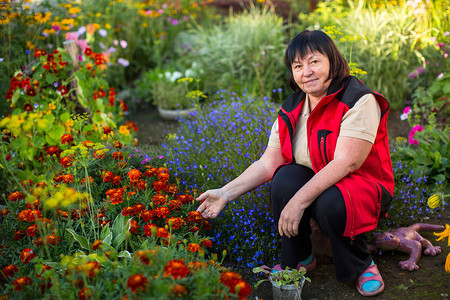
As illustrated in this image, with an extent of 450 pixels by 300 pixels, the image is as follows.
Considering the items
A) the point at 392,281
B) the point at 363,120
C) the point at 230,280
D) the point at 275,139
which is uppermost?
the point at 363,120

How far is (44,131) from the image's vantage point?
11.4 ft

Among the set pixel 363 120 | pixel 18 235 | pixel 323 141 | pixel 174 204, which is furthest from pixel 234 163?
pixel 18 235

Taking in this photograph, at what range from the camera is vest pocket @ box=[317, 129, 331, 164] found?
229 cm

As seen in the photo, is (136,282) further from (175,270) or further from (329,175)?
(329,175)

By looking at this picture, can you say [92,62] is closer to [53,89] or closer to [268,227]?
[53,89]

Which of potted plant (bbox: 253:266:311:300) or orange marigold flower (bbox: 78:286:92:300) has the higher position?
orange marigold flower (bbox: 78:286:92:300)

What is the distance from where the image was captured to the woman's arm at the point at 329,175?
2.16 m

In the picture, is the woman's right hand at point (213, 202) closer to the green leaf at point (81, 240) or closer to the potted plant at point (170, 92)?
the green leaf at point (81, 240)

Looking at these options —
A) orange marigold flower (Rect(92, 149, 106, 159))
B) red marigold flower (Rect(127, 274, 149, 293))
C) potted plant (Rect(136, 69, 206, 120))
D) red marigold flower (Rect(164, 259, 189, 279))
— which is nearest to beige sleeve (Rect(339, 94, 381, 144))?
red marigold flower (Rect(164, 259, 189, 279))

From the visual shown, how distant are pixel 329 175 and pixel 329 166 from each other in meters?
0.04

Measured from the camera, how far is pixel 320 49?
2.26m

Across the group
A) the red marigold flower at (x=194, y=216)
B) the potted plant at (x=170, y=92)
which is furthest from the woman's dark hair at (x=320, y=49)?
the potted plant at (x=170, y=92)

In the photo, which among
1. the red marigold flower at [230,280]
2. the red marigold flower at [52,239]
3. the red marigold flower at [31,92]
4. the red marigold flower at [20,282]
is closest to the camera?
the red marigold flower at [230,280]

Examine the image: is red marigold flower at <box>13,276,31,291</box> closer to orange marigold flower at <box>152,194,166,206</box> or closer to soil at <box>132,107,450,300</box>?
orange marigold flower at <box>152,194,166,206</box>
